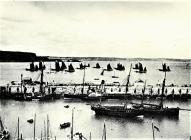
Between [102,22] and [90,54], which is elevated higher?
[102,22]

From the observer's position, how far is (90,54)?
459cm

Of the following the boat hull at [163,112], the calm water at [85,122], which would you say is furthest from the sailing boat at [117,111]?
the boat hull at [163,112]

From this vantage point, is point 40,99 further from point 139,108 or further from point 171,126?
point 171,126

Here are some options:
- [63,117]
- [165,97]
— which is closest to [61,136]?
[63,117]

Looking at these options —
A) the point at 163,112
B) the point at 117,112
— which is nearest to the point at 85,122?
the point at 117,112

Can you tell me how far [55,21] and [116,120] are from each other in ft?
12.0

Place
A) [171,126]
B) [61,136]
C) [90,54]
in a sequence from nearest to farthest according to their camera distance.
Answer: [90,54], [61,136], [171,126]

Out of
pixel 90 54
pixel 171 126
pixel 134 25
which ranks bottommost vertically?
pixel 171 126

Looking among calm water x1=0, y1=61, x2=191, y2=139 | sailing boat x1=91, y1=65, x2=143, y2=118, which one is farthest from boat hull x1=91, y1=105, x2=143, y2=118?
calm water x1=0, y1=61, x2=191, y2=139

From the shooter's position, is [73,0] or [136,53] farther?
[136,53]

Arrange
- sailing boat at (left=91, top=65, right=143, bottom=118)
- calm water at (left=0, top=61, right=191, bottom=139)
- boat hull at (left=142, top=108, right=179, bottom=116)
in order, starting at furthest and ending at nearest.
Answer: boat hull at (left=142, top=108, right=179, bottom=116), sailing boat at (left=91, top=65, right=143, bottom=118), calm water at (left=0, top=61, right=191, bottom=139)

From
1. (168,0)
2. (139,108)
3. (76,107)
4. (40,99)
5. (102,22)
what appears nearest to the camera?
(168,0)

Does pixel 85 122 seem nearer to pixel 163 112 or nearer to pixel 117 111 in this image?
pixel 117 111

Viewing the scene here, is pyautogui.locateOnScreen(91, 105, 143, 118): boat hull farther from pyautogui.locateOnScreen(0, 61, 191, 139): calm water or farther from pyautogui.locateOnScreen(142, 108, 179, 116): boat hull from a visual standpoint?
pyautogui.locateOnScreen(142, 108, 179, 116): boat hull
